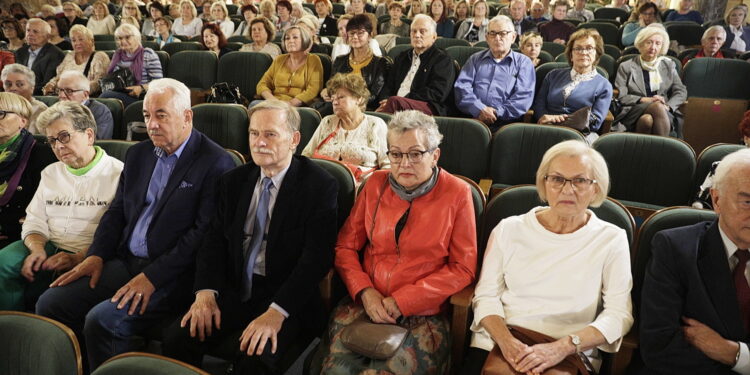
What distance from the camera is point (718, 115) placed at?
3.91 metres

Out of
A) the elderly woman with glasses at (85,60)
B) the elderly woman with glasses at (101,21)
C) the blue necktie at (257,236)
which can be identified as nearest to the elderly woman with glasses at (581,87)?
the blue necktie at (257,236)

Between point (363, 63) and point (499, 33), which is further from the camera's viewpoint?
point (363, 63)

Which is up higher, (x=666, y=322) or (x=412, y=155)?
(x=412, y=155)

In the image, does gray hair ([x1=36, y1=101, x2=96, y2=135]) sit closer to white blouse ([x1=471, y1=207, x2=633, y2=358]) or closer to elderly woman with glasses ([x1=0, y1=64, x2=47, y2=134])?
elderly woman with glasses ([x1=0, y1=64, x2=47, y2=134])

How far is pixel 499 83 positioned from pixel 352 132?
4.48ft

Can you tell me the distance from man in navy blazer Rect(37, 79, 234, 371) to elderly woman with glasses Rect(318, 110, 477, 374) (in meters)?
0.63

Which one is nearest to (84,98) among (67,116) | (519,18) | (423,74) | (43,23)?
(67,116)

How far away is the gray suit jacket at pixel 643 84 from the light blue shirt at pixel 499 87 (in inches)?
29.8

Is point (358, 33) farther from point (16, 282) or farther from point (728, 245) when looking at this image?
point (728, 245)

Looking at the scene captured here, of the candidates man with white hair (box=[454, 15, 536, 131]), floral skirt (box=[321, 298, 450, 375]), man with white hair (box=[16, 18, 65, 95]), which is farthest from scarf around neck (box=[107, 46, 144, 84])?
floral skirt (box=[321, 298, 450, 375])

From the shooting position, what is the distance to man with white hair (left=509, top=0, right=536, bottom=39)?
646 centimetres

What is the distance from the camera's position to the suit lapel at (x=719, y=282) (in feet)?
4.44

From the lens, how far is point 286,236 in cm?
179

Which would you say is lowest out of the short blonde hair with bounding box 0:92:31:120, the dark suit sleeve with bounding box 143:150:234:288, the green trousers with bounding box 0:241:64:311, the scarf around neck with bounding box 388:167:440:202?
the green trousers with bounding box 0:241:64:311
